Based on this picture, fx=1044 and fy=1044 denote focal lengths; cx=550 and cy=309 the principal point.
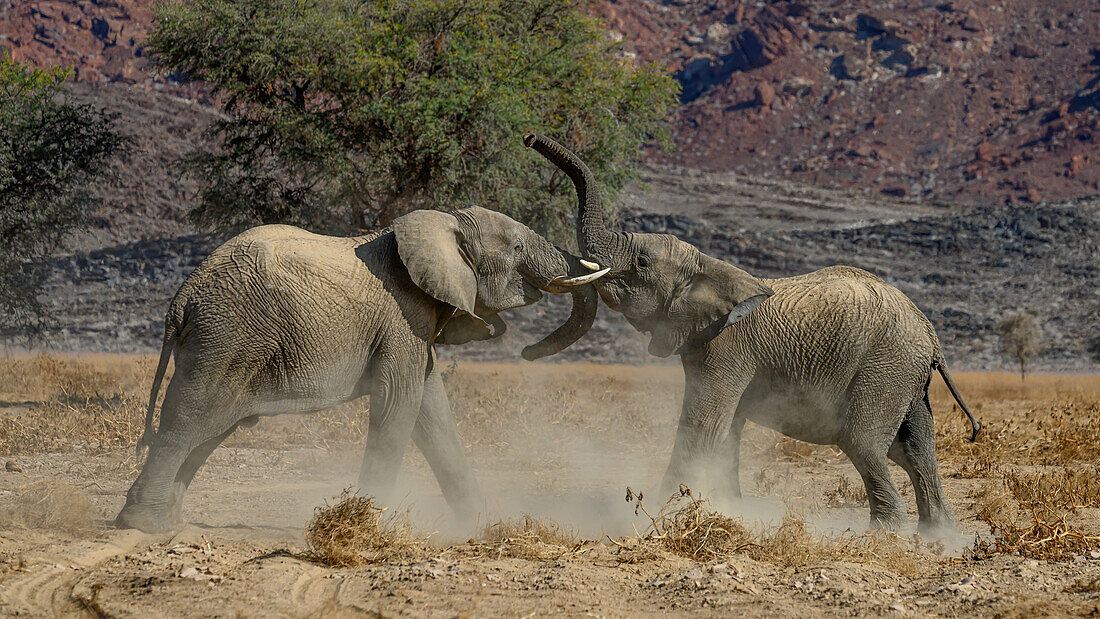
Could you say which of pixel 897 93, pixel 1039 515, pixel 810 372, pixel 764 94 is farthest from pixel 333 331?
pixel 897 93

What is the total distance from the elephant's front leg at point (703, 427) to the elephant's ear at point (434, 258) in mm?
1793

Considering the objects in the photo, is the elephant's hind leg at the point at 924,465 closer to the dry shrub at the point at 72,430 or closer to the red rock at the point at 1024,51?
the dry shrub at the point at 72,430

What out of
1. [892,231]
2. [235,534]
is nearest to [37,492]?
[235,534]

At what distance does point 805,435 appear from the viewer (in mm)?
7973

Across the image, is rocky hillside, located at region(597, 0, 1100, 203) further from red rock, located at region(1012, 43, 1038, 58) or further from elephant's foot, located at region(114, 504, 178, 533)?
elephant's foot, located at region(114, 504, 178, 533)

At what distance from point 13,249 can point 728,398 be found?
574 inches

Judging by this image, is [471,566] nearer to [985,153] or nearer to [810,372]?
[810,372]

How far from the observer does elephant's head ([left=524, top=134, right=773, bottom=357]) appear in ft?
26.2

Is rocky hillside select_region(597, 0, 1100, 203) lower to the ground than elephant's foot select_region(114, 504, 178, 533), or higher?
higher

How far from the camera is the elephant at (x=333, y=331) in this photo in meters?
7.30

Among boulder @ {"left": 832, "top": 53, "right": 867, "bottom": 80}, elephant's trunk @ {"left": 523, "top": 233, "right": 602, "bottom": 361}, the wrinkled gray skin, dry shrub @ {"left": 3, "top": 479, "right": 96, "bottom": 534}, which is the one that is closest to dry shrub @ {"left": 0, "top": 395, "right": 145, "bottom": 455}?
dry shrub @ {"left": 3, "top": 479, "right": 96, "bottom": 534}

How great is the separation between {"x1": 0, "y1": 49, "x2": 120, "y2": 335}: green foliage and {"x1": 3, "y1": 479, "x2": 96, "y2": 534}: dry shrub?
11145 mm

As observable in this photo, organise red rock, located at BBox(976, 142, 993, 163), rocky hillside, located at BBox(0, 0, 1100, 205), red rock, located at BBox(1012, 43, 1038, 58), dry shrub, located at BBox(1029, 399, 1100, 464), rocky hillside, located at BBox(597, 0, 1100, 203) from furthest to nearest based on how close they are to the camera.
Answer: red rock, located at BBox(1012, 43, 1038, 58) → red rock, located at BBox(976, 142, 993, 163) → rocky hillside, located at BBox(0, 0, 1100, 205) → rocky hillside, located at BBox(597, 0, 1100, 203) → dry shrub, located at BBox(1029, 399, 1100, 464)

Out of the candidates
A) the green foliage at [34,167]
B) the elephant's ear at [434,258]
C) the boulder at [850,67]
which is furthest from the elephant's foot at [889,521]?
the boulder at [850,67]
